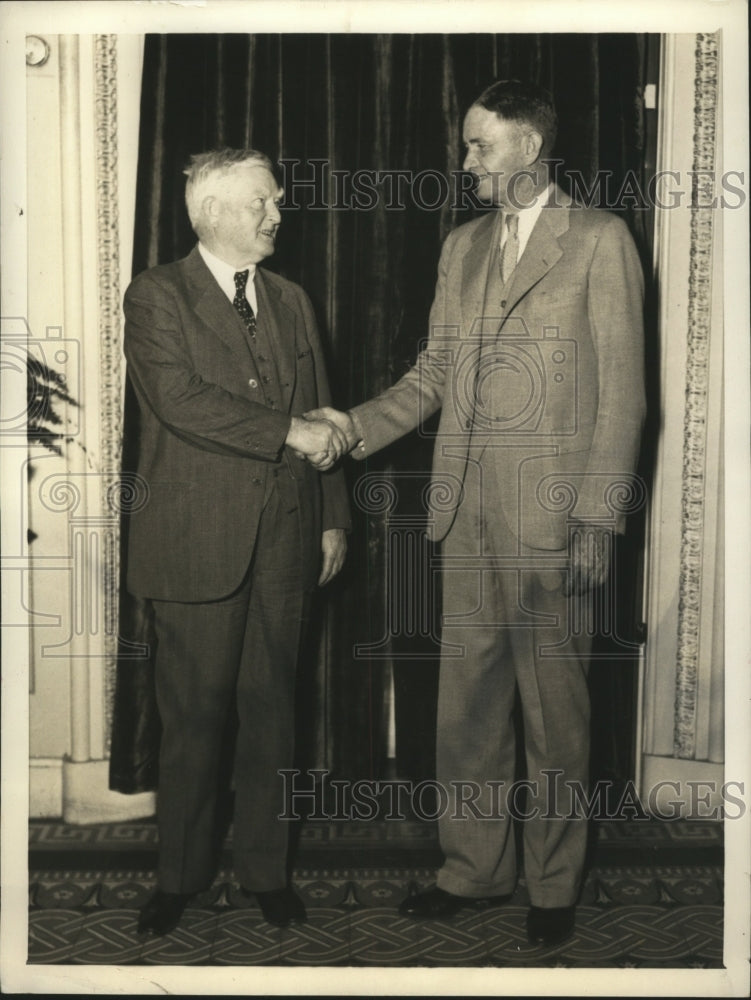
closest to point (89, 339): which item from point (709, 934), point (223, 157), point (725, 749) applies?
point (223, 157)

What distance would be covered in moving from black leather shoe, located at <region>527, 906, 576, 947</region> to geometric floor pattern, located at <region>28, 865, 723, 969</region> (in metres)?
0.02

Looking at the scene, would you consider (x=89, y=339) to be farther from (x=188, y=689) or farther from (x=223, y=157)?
(x=188, y=689)

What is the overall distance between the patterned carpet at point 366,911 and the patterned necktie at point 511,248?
4.55 feet

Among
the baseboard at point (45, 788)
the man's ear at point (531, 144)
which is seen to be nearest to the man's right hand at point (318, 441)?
the man's ear at point (531, 144)

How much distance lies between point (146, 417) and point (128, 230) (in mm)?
462

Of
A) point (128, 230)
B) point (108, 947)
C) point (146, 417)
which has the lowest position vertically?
point (108, 947)

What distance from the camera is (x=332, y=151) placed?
310 centimetres

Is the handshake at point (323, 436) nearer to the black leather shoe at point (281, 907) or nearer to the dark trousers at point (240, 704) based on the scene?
the dark trousers at point (240, 704)

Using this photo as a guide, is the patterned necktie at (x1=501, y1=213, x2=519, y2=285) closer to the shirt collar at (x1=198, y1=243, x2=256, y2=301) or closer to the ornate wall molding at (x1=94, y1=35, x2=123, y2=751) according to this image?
the shirt collar at (x1=198, y1=243, x2=256, y2=301)

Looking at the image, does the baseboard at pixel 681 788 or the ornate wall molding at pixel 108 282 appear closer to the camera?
the ornate wall molding at pixel 108 282

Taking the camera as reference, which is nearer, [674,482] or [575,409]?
[575,409]

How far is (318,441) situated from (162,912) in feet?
3.81

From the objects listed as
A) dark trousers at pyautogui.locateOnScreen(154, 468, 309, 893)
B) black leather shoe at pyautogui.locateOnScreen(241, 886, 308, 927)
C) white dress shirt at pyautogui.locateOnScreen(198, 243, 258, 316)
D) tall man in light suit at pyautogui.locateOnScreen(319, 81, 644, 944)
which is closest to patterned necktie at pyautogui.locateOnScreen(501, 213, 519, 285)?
tall man in light suit at pyautogui.locateOnScreen(319, 81, 644, 944)

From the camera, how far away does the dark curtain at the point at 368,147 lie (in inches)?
121
